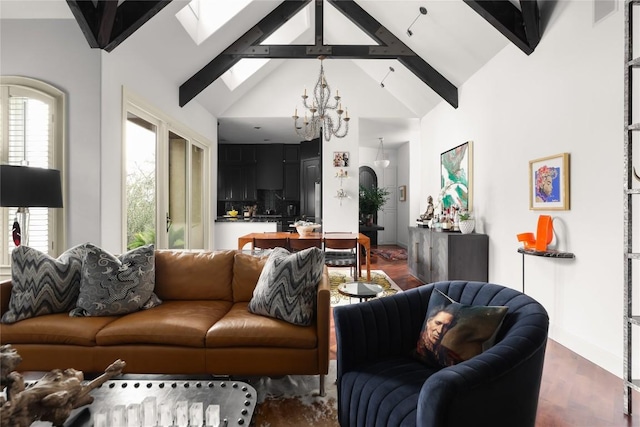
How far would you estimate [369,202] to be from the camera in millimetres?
9008

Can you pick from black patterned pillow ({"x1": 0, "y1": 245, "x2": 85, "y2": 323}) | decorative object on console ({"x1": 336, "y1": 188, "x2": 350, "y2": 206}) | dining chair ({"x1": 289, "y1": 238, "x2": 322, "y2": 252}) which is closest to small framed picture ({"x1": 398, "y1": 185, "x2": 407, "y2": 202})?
decorative object on console ({"x1": 336, "y1": 188, "x2": 350, "y2": 206})

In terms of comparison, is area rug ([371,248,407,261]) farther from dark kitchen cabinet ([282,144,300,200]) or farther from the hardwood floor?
the hardwood floor

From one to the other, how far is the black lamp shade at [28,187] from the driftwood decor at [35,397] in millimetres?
1655

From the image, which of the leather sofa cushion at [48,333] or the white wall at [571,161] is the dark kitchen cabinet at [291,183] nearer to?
the white wall at [571,161]

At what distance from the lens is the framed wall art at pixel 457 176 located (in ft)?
15.6

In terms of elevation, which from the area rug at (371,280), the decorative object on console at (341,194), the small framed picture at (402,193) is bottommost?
the area rug at (371,280)

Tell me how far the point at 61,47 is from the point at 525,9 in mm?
4145

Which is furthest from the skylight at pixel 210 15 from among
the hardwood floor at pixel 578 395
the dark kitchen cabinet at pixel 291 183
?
the dark kitchen cabinet at pixel 291 183

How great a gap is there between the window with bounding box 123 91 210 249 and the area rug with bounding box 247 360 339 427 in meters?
2.32

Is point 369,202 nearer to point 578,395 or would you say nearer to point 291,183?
point 291,183

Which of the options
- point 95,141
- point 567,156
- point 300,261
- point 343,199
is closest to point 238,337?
point 300,261

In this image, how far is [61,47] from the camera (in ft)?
10.2

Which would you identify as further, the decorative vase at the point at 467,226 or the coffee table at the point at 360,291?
the decorative vase at the point at 467,226

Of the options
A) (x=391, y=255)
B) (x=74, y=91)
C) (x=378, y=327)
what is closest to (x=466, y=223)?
(x=378, y=327)
